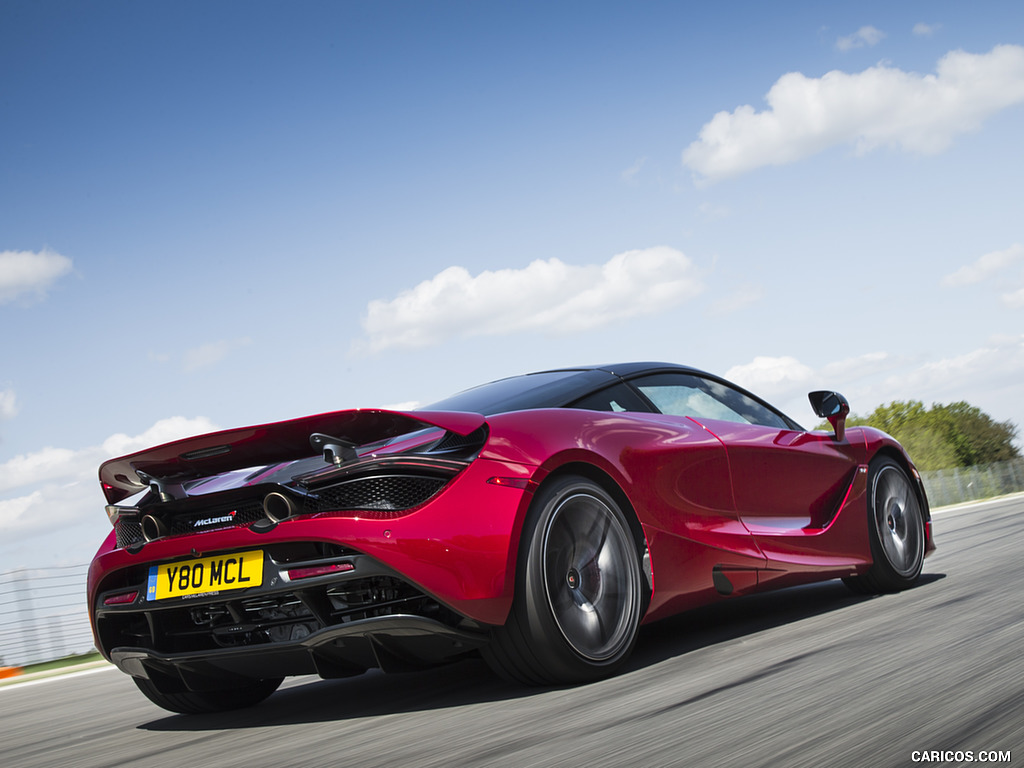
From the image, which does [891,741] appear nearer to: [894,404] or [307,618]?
[307,618]

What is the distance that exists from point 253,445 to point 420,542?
2.65ft

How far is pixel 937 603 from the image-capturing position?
475 centimetres

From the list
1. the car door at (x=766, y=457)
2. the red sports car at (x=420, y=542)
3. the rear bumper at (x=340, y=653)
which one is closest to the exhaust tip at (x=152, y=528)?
the red sports car at (x=420, y=542)

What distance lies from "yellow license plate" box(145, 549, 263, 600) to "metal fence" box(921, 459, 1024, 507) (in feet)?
104

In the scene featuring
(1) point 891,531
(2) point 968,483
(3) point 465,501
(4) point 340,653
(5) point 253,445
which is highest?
(5) point 253,445

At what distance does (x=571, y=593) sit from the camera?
353cm

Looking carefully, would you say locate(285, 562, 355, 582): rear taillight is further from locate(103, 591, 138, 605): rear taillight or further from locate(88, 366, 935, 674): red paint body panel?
locate(103, 591, 138, 605): rear taillight

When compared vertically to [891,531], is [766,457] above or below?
above

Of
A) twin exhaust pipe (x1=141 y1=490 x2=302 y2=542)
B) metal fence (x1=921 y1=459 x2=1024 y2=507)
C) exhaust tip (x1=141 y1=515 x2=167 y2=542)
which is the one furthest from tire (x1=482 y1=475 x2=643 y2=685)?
metal fence (x1=921 y1=459 x2=1024 y2=507)

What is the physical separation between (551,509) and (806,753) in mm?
1348

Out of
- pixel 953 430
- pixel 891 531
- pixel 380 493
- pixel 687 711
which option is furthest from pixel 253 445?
pixel 953 430

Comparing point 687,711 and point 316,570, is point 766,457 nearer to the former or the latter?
point 687,711

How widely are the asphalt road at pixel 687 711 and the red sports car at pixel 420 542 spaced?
212 millimetres

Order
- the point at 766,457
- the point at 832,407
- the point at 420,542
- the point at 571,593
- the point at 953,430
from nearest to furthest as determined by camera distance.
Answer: the point at 420,542
the point at 571,593
the point at 766,457
the point at 832,407
the point at 953,430
